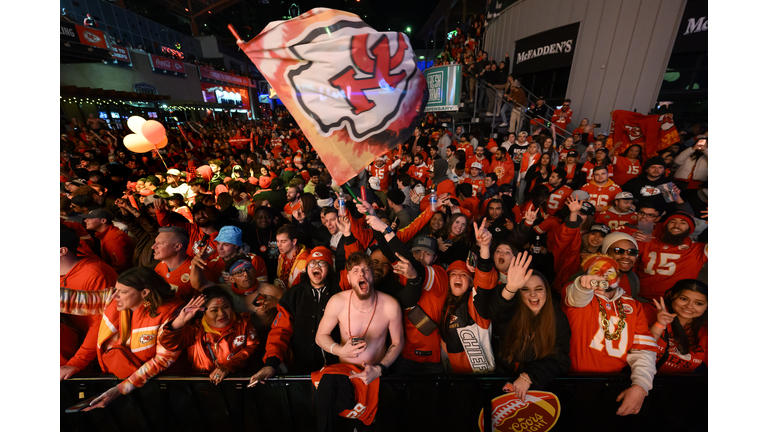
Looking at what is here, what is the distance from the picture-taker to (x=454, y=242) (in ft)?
12.4

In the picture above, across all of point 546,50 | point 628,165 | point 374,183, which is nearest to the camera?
point 628,165

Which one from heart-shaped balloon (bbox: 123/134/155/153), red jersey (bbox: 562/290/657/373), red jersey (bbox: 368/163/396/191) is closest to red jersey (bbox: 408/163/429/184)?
red jersey (bbox: 368/163/396/191)

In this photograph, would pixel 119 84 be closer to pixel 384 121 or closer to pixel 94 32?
pixel 94 32

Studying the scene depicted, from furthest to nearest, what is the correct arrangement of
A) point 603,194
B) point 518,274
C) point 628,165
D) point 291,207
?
point 628,165, point 291,207, point 603,194, point 518,274

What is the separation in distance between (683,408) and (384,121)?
3577 millimetres

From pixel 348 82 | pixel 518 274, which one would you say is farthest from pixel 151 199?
pixel 518 274

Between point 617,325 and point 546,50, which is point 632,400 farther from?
point 546,50

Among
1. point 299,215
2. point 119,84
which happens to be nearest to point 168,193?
point 299,215

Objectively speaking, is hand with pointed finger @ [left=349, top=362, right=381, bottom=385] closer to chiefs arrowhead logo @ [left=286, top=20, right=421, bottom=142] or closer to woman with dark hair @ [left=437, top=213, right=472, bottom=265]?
woman with dark hair @ [left=437, top=213, right=472, bottom=265]

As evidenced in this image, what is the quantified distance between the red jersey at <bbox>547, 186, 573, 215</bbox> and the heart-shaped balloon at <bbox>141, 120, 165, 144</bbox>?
28.6ft

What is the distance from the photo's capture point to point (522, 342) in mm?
2266

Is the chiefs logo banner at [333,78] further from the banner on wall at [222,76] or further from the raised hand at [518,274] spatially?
the banner on wall at [222,76]

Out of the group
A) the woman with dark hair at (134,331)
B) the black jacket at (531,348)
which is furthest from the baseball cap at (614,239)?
the woman with dark hair at (134,331)

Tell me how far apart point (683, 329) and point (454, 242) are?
2.17 metres
